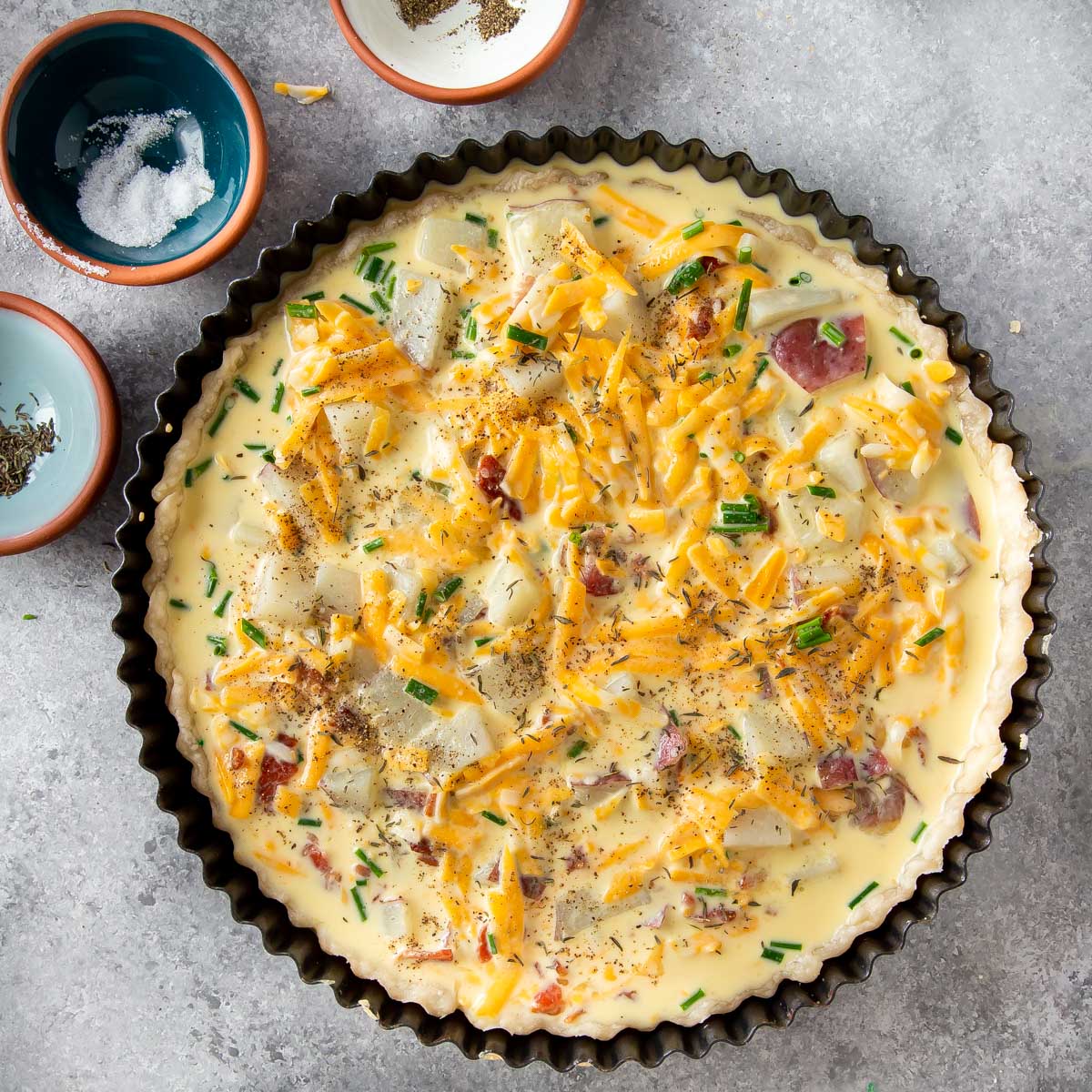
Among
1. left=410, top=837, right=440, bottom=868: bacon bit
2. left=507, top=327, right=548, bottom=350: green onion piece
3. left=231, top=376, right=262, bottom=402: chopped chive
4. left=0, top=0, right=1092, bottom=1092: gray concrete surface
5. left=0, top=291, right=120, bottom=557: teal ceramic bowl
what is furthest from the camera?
left=0, top=0, right=1092, bottom=1092: gray concrete surface

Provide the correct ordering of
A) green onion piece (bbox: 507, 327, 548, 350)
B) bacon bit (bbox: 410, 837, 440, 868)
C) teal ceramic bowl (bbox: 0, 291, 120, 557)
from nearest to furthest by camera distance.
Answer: green onion piece (bbox: 507, 327, 548, 350), bacon bit (bbox: 410, 837, 440, 868), teal ceramic bowl (bbox: 0, 291, 120, 557)

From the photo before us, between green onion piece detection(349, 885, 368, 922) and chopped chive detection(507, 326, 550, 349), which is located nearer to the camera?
chopped chive detection(507, 326, 550, 349)

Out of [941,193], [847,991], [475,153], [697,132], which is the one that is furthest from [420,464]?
[847,991]

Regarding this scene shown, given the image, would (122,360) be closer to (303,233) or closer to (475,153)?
(303,233)

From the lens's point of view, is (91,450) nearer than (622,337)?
No

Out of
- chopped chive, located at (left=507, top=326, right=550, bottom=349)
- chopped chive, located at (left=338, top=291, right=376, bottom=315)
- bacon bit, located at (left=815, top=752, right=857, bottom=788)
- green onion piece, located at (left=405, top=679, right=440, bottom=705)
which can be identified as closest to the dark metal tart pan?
chopped chive, located at (left=338, top=291, right=376, bottom=315)

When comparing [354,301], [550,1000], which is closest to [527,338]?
[354,301]

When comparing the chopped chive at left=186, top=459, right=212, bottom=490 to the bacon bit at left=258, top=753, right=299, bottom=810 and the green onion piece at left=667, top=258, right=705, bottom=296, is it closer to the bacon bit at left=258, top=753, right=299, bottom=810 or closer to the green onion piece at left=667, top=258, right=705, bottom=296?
the bacon bit at left=258, top=753, right=299, bottom=810
